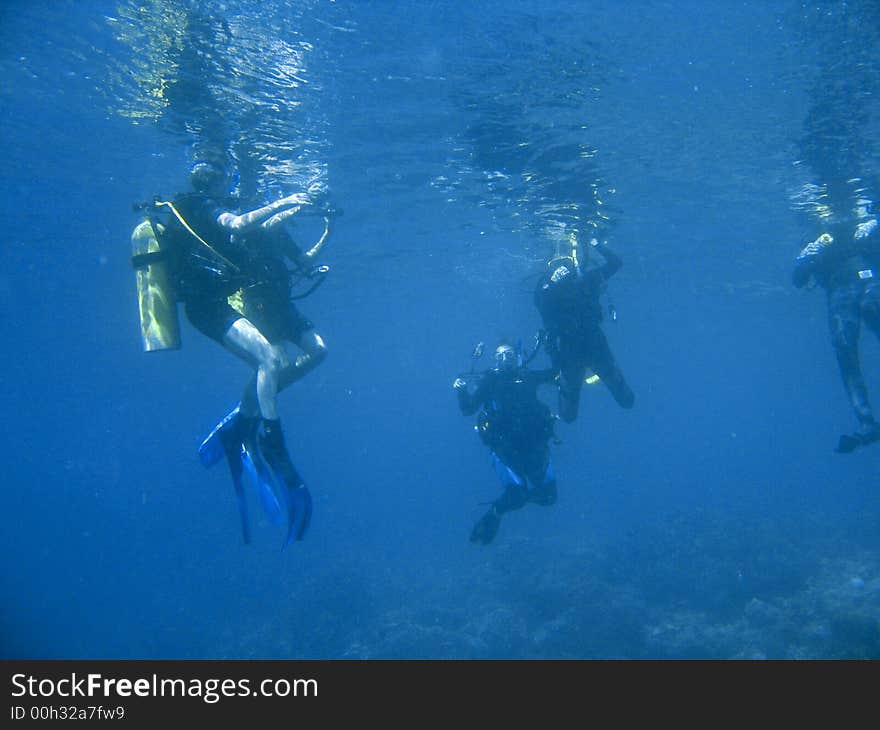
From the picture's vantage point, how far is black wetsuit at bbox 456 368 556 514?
1072 cm

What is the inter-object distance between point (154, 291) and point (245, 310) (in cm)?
96

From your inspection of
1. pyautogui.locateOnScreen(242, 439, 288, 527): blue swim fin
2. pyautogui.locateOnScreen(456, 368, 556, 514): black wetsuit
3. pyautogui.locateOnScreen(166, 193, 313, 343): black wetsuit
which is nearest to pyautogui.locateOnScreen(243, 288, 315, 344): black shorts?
pyautogui.locateOnScreen(166, 193, 313, 343): black wetsuit

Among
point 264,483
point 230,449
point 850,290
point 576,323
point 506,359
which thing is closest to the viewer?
point 264,483

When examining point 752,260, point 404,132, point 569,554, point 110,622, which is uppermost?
point 752,260

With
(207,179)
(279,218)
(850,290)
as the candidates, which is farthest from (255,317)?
(850,290)

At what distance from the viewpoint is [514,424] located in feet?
35.2

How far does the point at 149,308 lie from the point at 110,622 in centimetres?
3750

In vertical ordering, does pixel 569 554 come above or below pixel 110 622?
below

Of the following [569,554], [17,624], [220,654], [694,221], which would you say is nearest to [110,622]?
[17,624]

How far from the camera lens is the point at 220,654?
21.5 metres

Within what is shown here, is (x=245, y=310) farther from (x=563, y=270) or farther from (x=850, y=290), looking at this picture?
(x=850, y=290)

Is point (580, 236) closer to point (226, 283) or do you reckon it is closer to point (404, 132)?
point (404, 132)

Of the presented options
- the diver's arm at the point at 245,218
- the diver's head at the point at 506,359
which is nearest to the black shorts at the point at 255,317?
the diver's arm at the point at 245,218

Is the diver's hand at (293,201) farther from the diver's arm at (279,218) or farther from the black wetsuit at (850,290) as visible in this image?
the black wetsuit at (850,290)
